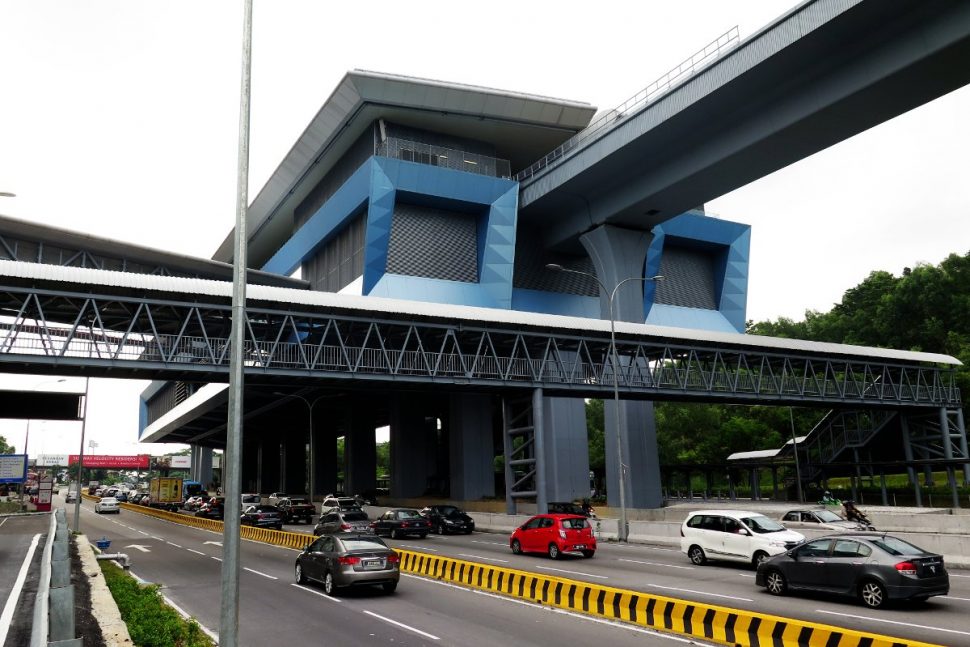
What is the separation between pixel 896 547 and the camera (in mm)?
14750

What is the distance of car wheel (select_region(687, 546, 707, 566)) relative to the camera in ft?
75.6

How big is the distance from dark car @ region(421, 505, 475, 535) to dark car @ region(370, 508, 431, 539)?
3.08 meters

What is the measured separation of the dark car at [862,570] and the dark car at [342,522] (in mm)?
19206

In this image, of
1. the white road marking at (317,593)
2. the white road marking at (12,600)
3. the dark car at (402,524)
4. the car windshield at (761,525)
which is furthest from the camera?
the dark car at (402,524)

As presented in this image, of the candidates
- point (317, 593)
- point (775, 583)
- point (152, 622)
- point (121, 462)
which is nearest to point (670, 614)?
point (775, 583)

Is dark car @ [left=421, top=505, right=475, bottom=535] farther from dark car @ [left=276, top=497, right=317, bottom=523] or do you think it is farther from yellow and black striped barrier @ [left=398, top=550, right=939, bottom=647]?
yellow and black striped barrier @ [left=398, top=550, right=939, bottom=647]

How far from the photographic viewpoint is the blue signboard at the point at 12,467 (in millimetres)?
66125

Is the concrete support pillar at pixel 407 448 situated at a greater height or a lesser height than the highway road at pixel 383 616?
greater

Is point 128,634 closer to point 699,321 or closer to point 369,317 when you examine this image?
point 369,317

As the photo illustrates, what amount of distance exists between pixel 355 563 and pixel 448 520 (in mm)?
21424

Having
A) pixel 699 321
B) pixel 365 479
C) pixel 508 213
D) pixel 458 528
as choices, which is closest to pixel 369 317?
pixel 458 528

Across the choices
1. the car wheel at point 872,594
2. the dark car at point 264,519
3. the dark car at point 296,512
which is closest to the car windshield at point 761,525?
the car wheel at point 872,594

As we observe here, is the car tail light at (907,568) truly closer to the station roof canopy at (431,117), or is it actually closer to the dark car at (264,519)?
the dark car at (264,519)

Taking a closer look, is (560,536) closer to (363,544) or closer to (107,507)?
(363,544)
